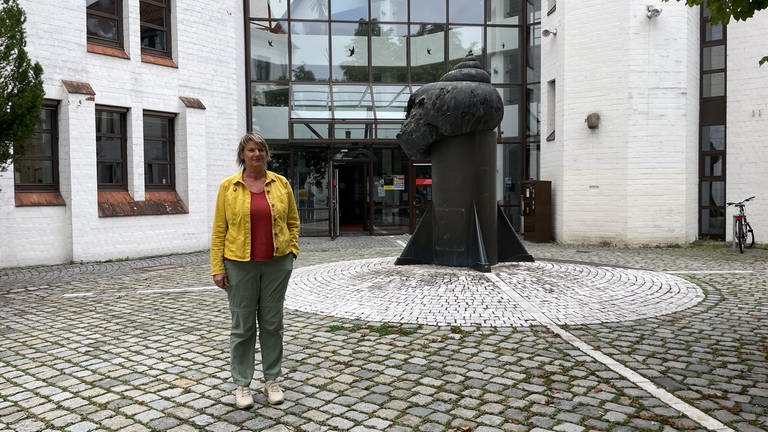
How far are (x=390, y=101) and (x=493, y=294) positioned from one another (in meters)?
12.0

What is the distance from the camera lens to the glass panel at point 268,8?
17875mm

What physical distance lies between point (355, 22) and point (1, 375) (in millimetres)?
15665

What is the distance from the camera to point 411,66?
18812mm

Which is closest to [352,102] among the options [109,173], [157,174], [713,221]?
[157,174]

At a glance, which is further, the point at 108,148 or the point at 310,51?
the point at 310,51

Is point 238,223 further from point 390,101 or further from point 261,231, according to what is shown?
point 390,101

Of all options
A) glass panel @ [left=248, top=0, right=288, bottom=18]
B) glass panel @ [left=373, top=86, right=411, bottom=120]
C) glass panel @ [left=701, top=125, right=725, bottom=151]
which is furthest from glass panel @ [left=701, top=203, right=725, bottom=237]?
glass panel @ [left=248, top=0, right=288, bottom=18]

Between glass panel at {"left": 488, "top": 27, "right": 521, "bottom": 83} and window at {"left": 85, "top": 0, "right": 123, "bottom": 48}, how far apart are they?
10.7 m

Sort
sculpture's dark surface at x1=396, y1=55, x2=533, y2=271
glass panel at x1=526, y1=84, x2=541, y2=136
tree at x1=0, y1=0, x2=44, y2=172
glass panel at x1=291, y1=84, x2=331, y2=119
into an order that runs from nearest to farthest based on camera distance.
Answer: sculpture's dark surface at x1=396, y1=55, x2=533, y2=271 → tree at x1=0, y1=0, x2=44, y2=172 → glass panel at x1=291, y1=84, x2=331, y2=119 → glass panel at x1=526, y1=84, x2=541, y2=136

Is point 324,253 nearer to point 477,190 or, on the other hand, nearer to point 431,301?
point 477,190

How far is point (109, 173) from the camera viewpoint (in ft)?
45.2

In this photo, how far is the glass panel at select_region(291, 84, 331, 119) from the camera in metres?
17.8

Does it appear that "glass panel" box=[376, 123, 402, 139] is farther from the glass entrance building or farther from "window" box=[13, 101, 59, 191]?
"window" box=[13, 101, 59, 191]

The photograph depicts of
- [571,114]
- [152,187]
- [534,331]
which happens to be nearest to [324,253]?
[152,187]
